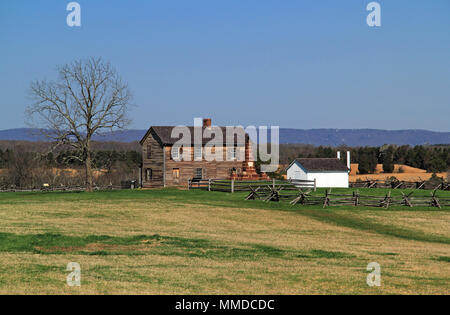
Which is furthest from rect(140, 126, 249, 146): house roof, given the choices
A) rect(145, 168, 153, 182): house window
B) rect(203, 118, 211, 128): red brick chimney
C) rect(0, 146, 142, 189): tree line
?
rect(0, 146, 142, 189): tree line

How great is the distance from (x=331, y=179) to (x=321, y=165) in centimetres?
187

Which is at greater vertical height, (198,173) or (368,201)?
(198,173)

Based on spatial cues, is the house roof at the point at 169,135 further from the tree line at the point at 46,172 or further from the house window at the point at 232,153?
the tree line at the point at 46,172

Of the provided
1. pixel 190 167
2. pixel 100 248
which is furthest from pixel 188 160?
pixel 100 248

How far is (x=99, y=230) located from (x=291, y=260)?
10559mm

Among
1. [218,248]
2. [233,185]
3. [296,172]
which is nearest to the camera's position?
[218,248]

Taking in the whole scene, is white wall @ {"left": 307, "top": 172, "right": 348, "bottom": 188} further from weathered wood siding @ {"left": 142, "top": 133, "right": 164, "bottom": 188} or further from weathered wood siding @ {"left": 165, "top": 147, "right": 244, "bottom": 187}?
weathered wood siding @ {"left": 142, "top": 133, "right": 164, "bottom": 188}

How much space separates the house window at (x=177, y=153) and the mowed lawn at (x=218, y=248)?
19965mm

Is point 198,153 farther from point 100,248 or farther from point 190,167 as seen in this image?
point 100,248

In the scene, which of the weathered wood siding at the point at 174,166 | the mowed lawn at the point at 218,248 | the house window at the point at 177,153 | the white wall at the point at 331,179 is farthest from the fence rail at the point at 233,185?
the mowed lawn at the point at 218,248

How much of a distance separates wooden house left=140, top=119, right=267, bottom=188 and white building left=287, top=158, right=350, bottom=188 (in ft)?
14.9

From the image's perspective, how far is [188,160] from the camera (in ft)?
208

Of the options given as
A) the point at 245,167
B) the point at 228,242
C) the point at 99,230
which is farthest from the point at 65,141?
the point at 228,242
